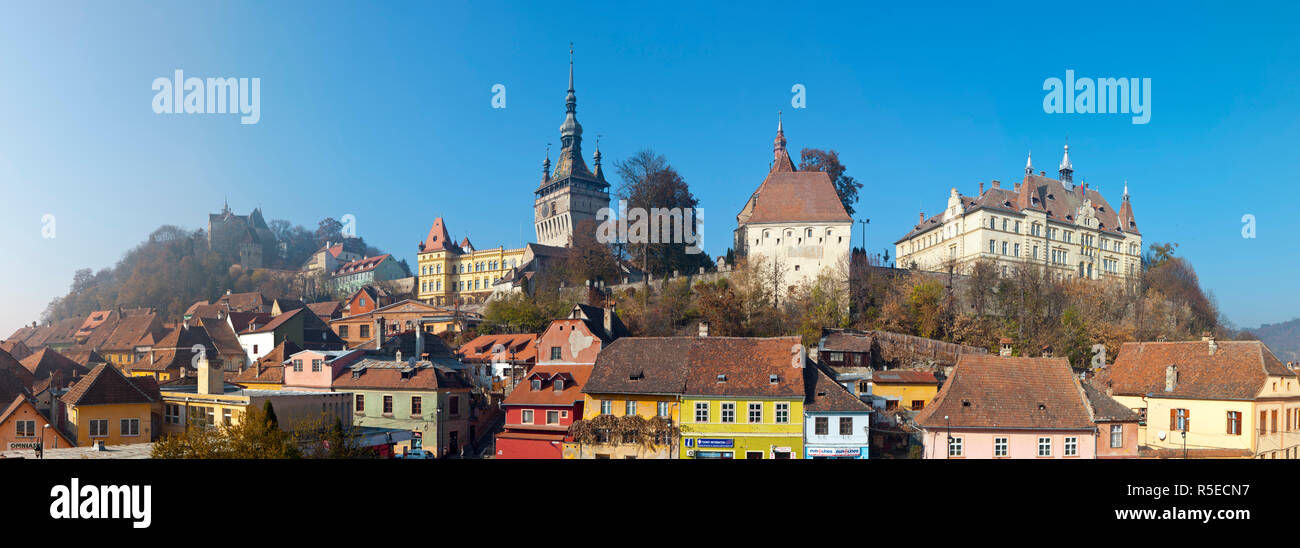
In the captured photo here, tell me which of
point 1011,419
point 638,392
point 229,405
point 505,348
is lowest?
point 1011,419

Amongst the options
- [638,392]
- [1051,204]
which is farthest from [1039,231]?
[638,392]

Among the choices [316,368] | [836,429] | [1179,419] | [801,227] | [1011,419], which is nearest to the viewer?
[1011,419]

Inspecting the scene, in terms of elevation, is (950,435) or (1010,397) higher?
(1010,397)

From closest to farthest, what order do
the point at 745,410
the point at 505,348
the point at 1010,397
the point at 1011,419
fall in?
the point at 1011,419 < the point at 1010,397 < the point at 745,410 < the point at 505,348

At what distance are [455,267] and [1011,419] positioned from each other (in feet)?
251

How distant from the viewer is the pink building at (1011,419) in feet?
98.5

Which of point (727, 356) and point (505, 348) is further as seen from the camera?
point (505, 348)

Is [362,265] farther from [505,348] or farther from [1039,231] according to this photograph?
[1039,231]

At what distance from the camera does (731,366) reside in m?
32.8

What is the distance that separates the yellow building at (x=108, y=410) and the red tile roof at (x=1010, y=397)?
32.0 metres

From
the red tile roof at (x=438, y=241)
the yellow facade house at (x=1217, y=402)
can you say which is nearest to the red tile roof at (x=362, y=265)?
the red tile roof at (x=438, y=241)

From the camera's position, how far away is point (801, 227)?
61.3 metres

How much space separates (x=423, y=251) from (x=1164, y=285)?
78325 mm
